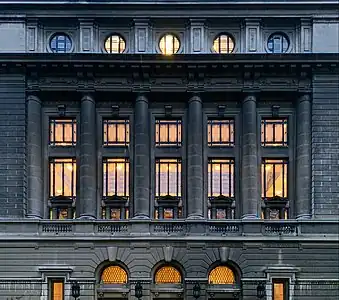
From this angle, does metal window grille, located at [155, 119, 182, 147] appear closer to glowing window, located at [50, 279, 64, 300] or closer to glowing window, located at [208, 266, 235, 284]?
glowing window, located at [208, 266, 235, 284]

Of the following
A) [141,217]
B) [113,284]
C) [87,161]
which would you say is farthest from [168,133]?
[113,284]

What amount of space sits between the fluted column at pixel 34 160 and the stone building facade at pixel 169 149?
0.10 metres

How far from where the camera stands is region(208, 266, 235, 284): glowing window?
4838cm

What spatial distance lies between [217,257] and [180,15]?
16842 mm

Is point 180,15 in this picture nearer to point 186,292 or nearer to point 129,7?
point 129,7

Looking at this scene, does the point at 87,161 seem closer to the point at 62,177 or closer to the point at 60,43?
the point at 62,177

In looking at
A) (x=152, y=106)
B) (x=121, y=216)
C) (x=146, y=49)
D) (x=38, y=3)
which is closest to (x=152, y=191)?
(x=121, y=216)

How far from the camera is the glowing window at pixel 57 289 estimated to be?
47.8 m

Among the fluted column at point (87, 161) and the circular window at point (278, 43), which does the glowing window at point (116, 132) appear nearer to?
the fluted column at point (87, 161)

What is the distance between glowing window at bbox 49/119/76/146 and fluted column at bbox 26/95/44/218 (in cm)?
95

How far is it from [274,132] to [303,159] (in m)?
2.93

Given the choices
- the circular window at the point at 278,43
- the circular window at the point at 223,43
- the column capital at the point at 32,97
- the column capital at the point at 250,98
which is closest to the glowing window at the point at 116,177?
the column capital at the point at 32,97

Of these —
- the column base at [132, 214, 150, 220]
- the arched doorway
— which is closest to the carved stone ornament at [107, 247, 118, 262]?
the arched doorway

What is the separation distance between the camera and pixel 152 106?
5062cm
